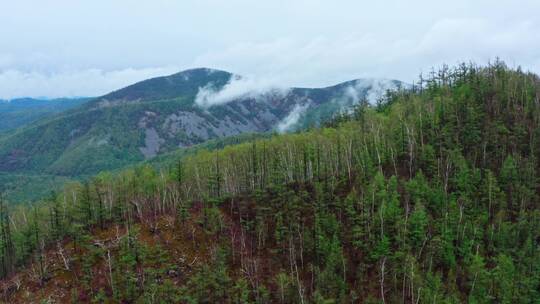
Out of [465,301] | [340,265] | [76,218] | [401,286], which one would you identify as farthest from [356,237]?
[76,218]

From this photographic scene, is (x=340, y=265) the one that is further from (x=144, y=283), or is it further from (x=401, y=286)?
(x=144, y=283)

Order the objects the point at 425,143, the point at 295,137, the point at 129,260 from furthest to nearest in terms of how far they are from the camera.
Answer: the point at 295,137, the point at 425,143, the point at 129,260

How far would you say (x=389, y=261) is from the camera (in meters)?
96.4

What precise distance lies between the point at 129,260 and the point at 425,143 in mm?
90823

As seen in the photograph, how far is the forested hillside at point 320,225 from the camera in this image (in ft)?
299

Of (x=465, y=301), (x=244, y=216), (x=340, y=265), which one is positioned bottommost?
(x=465, y=301)

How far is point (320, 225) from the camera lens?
105 m

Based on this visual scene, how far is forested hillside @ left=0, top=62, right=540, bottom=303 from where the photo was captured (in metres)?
91.1

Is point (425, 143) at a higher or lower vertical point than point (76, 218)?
higher

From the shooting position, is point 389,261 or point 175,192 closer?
point 389,261

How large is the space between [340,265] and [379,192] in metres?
21.2

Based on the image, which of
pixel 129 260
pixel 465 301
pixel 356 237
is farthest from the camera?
pixel 356 237

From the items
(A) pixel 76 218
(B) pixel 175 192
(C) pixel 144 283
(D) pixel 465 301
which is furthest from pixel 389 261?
(A) pixel 76 218

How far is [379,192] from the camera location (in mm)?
108625
